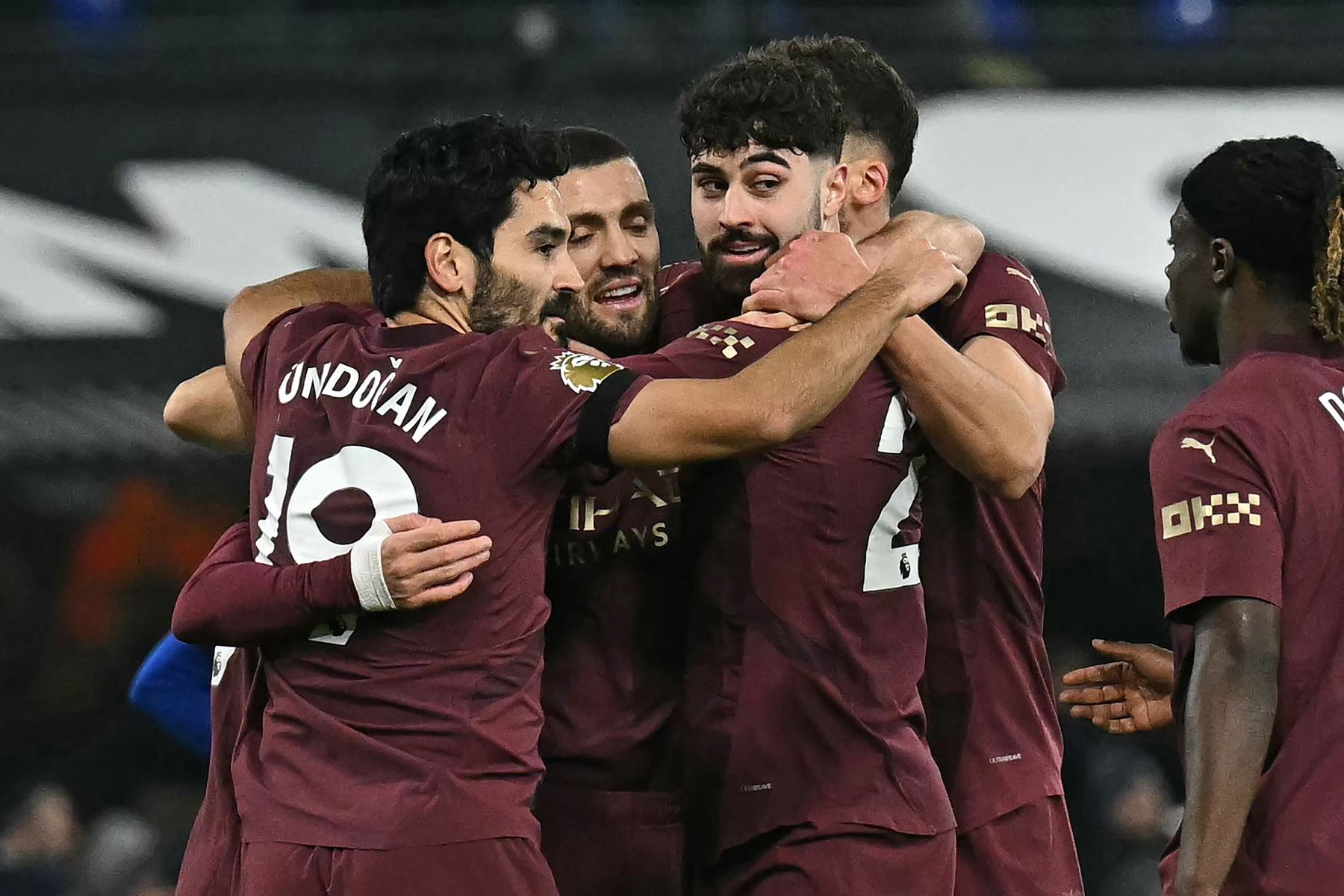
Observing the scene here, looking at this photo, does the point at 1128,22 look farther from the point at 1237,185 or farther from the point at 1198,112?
the point at 1237,185

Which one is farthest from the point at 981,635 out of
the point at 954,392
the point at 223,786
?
the point at 223,786

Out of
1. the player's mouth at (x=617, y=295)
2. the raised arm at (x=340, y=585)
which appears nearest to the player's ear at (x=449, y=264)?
the raised arm at (x=340, y=585)

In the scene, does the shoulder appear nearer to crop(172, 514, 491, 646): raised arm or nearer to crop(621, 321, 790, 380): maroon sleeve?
crop(621, 321, 790, 380): maroon sleeve

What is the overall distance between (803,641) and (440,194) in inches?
43.5

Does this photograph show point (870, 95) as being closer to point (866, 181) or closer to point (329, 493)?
point (866, 181)

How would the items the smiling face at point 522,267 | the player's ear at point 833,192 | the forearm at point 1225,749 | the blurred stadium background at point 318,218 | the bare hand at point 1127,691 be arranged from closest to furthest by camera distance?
the forearm at point 1225,749 → the smiling face at point 522,267 → the player's ear at point 833,192 → the bare hand at point 1127,691 → the blurred stadium background at point 318,218

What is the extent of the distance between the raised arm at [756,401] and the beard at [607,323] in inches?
33.9

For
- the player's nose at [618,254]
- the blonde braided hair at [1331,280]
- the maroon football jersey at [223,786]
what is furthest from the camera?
the player's nose at [618,254]

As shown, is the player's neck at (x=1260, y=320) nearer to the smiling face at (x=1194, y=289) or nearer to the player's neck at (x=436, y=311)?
the smiling face at (x=1194, y=289)

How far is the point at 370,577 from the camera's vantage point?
3092 millimetres

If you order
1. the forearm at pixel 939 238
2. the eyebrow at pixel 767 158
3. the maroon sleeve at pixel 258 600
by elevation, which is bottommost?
the maroon sleeve at pixel 258 600

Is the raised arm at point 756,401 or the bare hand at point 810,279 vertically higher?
the bare hand at point 810,279

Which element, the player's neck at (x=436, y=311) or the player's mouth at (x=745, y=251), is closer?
the player's neck at (x=436, y=311)

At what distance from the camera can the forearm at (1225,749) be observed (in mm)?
3047
